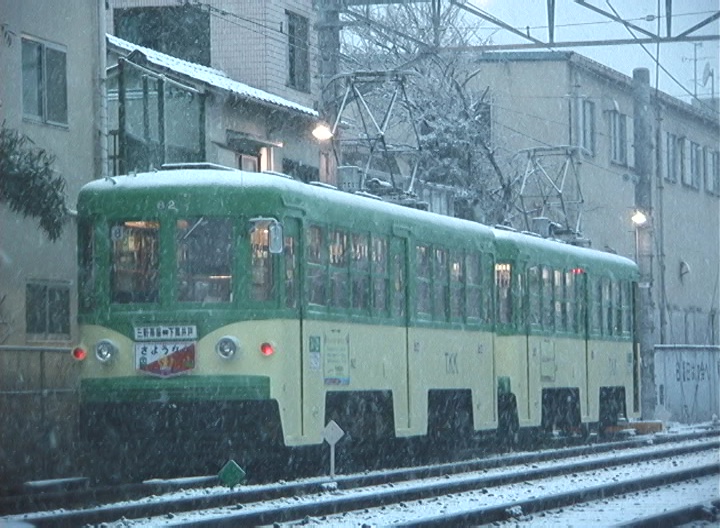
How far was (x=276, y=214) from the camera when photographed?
1639 cm

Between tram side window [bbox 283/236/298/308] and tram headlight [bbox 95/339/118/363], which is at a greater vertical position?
tram side window [bbox 283/236/298/308]

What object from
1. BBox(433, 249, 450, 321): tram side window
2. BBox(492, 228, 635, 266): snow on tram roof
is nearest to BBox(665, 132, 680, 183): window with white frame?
BBox(492, 228, 635, 266): snow on tram roof

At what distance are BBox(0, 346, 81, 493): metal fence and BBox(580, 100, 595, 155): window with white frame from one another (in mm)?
30756

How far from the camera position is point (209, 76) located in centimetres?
2923

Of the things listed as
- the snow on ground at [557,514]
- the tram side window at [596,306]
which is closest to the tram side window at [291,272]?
the snow on ground at [557,514]

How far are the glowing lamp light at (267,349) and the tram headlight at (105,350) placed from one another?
4.73 ft

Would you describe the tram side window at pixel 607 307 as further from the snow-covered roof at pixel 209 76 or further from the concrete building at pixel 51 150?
the concrete building at pixel 51 150

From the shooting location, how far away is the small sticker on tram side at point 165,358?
16.0 m

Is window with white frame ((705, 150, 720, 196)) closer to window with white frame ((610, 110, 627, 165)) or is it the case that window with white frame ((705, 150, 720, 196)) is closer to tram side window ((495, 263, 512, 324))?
window with white frame ((610, 110, 627, 165))

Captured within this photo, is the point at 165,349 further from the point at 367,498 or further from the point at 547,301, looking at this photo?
the point at 547,301

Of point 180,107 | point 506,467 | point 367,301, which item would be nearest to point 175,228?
point 367,301

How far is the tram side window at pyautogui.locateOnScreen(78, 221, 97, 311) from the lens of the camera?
16.6 metres

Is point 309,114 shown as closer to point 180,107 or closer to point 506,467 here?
point 180,107

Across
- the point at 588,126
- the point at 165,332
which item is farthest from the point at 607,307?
the point at 588,126
